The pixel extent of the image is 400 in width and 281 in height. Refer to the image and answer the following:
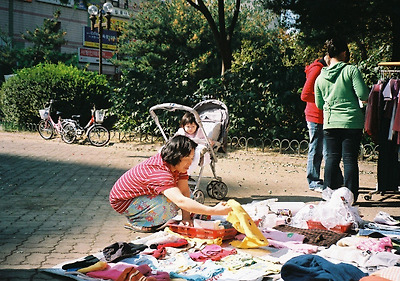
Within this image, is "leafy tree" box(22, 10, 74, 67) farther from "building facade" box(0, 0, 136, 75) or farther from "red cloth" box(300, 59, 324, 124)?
"red cloth" box(300, 59, 324, 124)

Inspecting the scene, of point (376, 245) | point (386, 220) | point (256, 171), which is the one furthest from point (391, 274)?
point (256, 171)

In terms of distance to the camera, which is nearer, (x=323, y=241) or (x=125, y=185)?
(x=323, y=241)

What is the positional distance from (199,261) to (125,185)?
1386 millimetres

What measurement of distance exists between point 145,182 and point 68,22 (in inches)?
1465

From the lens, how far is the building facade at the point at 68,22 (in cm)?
3447

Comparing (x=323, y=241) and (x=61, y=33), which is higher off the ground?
(x=61, y=33)

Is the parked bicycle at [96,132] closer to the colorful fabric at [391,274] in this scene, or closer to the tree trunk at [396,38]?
the tree trunk at [396,38]

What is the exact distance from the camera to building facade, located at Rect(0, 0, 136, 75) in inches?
1357

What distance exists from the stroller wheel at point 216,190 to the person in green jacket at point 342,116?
1.50 m

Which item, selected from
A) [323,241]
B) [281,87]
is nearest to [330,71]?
[323,241]

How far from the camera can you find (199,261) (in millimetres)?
3900

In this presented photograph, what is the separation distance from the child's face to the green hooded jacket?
1823mm

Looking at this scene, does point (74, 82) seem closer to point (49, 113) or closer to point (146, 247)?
point (49, 113)

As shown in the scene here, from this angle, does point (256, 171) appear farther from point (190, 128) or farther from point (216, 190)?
point (190, 128)
